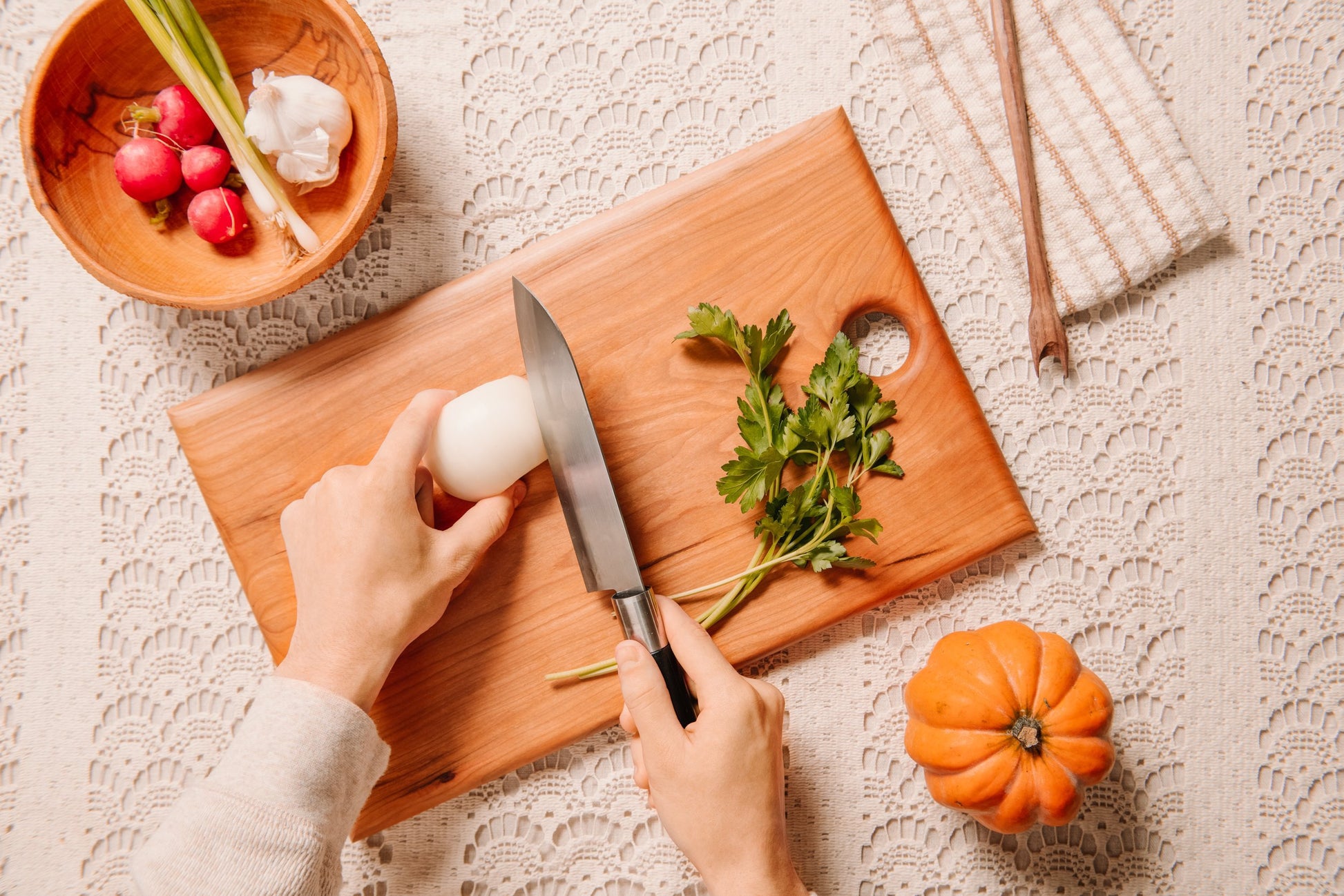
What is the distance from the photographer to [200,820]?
1.03m

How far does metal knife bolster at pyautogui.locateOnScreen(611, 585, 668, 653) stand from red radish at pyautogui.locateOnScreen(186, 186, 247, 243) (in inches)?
30.2

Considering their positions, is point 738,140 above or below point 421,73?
below

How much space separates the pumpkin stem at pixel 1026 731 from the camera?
1031mm

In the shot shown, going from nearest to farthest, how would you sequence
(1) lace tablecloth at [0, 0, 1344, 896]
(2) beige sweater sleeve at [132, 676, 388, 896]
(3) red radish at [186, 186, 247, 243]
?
1. (2) beige sweater sleeve at [132, 676, 388, 896]
2. (3) red radish at [186, 186, 247, 243]
3. (1) lace tablecloth at [0, 0, 1344, 896]

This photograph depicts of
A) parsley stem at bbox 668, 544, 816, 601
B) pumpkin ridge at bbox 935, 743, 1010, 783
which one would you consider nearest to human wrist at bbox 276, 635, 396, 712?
parsley stem at bbox 668, 544, 816, 601

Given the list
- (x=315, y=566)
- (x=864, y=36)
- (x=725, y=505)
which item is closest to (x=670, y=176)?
(x=864, y=36)

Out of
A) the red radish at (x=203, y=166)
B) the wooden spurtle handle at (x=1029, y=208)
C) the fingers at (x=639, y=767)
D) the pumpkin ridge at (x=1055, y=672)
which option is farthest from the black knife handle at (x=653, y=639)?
the red radish at (x=203, y=166)

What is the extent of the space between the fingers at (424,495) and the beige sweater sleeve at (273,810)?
0.27 meters

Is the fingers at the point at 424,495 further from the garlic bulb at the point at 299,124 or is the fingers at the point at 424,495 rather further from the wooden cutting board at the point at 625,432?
the garlic bulb at the point at 299,124

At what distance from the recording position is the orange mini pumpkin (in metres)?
1.05

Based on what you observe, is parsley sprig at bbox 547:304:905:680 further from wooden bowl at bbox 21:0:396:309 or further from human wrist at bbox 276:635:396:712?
wooden bowl at bbox 21:0:396:309

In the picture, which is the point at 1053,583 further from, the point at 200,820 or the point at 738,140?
the point at 200,820

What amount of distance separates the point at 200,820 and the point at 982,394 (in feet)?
4.21

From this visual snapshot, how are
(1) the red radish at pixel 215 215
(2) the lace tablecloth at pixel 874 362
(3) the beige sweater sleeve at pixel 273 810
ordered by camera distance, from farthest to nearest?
(2) the lace tablecloth at pixel 874 362 → (1) the red radish at pixel 215 215 → (3) the beige sweater sleeve at pixel 273 810
